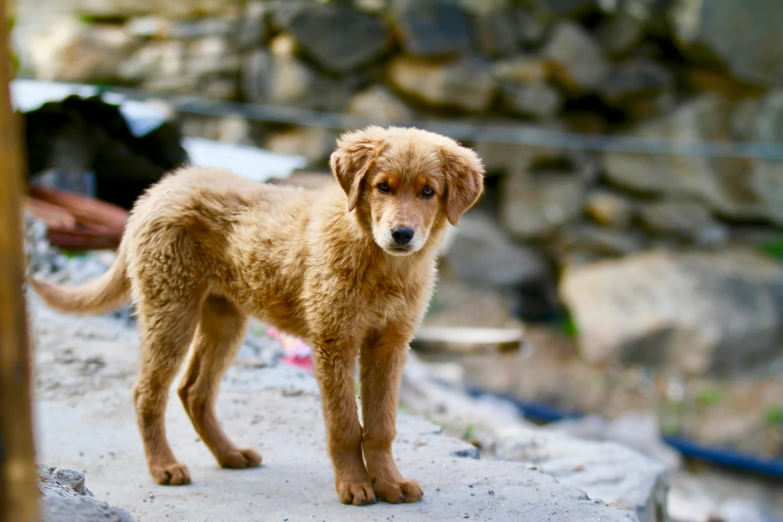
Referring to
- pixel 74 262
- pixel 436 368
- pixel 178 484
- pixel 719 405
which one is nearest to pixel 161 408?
pixel 178 484

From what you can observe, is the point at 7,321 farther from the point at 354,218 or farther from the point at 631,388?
the point at 631,388

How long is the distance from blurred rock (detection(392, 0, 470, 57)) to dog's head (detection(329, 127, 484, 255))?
6510 mm

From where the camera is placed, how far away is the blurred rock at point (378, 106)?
33.8ft

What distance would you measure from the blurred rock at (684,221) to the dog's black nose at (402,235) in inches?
327

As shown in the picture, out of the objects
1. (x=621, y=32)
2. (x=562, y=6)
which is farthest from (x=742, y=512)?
(x=562, y=6)

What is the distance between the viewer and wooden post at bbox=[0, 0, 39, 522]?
66.9 inches

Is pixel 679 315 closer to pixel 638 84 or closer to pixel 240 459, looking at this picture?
pixel 638 84

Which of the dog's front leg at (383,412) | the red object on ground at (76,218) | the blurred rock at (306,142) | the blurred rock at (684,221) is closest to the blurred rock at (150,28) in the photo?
the blurred rock at (306,142)

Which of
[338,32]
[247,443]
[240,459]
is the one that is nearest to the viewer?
[240,459]

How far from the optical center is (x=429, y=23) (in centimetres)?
990

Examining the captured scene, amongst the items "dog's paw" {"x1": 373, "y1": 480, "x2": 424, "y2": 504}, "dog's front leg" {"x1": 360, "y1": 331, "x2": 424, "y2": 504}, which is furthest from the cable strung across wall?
"dog's paw" {"x1": 373, "y1": 480, "x2": 424, "y2": 504}

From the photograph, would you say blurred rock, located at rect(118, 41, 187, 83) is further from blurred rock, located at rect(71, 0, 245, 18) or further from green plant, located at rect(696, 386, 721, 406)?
green plant, located at rect(696, 386, 721, 406)

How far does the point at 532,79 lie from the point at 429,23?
1.56 metres

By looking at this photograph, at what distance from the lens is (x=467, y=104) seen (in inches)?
407
